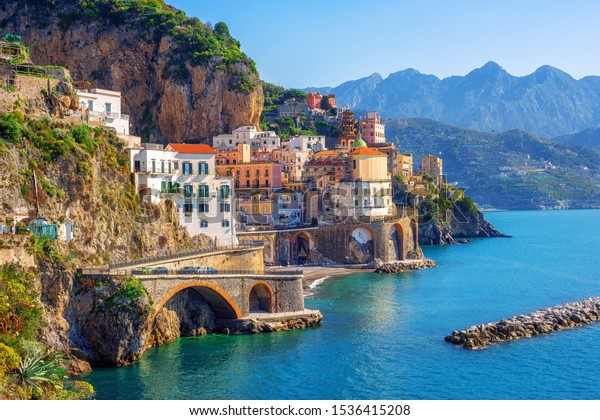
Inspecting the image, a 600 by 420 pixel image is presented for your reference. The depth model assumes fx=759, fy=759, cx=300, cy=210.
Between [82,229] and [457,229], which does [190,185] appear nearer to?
[82,229]

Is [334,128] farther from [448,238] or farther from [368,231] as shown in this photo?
[368,231]

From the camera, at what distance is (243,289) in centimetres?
5847

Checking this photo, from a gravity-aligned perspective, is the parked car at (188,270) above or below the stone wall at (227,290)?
above

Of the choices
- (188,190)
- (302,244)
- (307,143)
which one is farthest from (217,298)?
(307,143)

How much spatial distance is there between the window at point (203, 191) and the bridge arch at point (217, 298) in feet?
49.2

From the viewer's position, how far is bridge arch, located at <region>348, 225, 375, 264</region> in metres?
100

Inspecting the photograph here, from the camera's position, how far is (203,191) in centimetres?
7138

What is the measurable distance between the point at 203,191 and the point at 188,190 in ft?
5.75

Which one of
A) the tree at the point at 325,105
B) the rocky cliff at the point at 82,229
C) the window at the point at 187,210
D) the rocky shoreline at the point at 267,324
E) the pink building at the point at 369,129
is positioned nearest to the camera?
the rocky cliff at the point at 82,229

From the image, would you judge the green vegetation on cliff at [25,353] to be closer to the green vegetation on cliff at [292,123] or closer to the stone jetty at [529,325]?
the stone jetty at [529,325]

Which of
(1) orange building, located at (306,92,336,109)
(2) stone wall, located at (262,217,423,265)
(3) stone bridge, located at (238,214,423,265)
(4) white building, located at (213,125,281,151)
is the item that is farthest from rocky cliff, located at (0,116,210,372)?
(1) orange building, located at (306,92,336,109)

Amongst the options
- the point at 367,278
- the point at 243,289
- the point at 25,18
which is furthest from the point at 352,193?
the point at 25,18

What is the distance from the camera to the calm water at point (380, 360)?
45031 millimetres

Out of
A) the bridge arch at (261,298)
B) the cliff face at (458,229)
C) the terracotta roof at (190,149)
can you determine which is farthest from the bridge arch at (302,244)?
the cliff face at (458,229)
